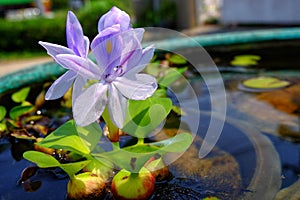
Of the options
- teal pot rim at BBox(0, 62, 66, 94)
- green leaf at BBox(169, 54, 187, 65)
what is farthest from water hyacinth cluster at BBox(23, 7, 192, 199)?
green leaf at BBox(169, 54, 187, 65)

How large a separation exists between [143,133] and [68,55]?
20 centimetres

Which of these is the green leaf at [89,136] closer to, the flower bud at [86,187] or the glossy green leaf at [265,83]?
the flower bud at [86,187]

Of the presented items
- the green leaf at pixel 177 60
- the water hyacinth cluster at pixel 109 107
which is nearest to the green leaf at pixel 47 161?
the water hyacinth cluster at pixel 109 107

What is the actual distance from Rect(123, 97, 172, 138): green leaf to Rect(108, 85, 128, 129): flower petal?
0.08m

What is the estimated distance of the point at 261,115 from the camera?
1136 millimetres

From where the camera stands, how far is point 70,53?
53 cm

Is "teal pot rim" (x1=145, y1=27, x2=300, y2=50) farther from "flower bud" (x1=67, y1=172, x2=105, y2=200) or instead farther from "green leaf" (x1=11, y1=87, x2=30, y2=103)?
"flower bud" (x1=67, y1=172, x2=105, y2=200)

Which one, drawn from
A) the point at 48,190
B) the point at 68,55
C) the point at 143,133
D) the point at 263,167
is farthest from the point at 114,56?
the point at 263,167

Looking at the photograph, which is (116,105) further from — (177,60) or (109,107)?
(177,60)

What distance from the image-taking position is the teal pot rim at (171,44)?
46.4 inches

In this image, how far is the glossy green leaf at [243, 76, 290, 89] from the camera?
128 cm

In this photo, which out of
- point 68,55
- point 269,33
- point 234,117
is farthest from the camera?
point 269,33

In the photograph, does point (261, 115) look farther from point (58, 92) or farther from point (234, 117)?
point (58, 92)

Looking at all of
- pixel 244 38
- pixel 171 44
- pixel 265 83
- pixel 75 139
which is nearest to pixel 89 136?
pixel 75 139
